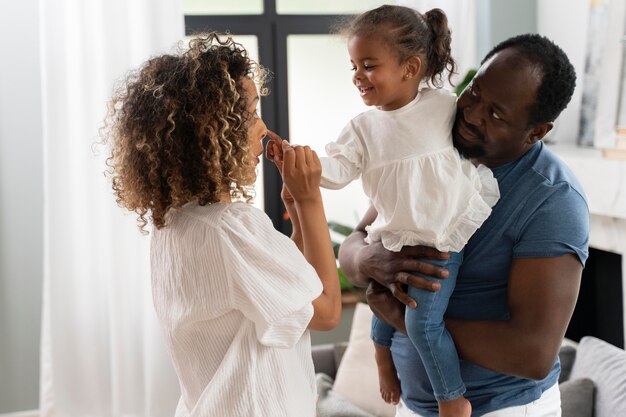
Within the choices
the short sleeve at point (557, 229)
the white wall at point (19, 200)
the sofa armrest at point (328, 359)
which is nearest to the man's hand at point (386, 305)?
the short sleeve at point (557, 229)

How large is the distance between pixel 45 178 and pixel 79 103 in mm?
403

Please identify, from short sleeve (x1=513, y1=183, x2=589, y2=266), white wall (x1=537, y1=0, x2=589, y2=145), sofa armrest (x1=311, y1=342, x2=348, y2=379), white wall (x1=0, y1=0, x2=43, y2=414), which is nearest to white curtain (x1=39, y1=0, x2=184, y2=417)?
white wall (x1=0, y1=0, x2=43, y2=414)

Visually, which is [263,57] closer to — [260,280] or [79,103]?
[79,103]

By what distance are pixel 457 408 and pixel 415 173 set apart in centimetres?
43

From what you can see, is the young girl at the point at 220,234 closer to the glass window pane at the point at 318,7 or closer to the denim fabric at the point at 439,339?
the denim fabric at the point at 439,339

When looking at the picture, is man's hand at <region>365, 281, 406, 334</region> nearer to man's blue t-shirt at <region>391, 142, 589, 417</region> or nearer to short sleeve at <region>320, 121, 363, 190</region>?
man's blue t-shirt at <region>391, 142, 589, 417</region>

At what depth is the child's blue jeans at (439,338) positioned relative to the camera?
1412 millimetres

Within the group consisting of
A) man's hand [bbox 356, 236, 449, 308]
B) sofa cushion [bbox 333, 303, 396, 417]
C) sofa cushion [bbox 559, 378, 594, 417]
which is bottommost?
sofa cushion [bbox 333, 303, 396, 417]

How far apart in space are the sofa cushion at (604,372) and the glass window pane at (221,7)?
7.85 ft

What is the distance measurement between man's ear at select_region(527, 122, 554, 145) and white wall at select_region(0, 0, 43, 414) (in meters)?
3.21

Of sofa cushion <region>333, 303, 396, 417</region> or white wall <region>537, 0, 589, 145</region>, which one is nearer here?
sofa cushion <region>333, 303, 396, 417</region>

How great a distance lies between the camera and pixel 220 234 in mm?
1369

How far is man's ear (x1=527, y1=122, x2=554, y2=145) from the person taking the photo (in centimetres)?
133

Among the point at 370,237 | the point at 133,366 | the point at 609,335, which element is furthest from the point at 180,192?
the point at 133,366
